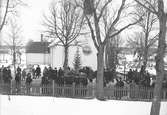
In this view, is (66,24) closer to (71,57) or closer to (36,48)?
(71,57)

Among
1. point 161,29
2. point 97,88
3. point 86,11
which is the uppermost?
point 86,11

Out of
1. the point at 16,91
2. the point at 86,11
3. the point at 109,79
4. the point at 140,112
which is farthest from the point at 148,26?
the point at 16,91

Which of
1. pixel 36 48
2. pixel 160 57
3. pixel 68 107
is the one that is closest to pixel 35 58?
pixel 36 48

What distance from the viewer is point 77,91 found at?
14680 millimetres

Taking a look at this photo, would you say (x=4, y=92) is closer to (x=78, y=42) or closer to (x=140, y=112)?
(x=140, y=112)

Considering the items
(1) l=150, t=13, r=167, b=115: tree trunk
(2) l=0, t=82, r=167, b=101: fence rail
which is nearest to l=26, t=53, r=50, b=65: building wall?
(2) l=0, t=82, r=167, b=101: fence rail

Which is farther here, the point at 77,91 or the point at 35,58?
the point at 35,58

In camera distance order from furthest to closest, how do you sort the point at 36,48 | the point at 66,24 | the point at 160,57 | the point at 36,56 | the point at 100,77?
the point at 36,48
the point at 36,56
the point at 66,24
the point at 100,77
the point at 160,57

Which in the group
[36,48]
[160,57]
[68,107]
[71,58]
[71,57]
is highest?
[36,48]

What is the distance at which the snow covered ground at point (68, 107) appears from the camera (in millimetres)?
12242

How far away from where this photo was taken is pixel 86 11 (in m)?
14.4

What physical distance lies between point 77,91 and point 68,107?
1.92 meters

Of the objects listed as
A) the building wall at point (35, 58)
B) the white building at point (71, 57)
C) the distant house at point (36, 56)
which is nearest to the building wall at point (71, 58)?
the white building at point (71, 57)

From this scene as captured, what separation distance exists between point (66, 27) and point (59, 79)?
1149cm
